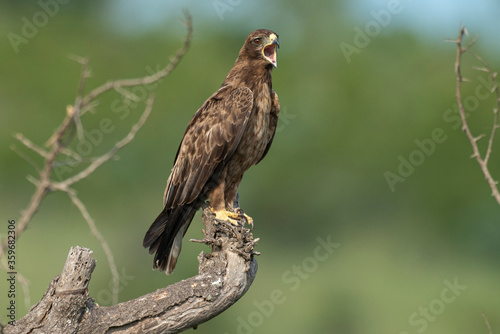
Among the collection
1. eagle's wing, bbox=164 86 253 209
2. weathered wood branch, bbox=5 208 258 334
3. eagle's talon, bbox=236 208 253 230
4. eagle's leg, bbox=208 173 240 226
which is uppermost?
eagle's wing, bbox=164 86 253 209

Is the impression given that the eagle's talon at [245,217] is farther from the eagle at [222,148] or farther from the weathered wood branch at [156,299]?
the weathered wood branch at [156,299]

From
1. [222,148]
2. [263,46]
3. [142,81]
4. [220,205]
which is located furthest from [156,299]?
[263,46]

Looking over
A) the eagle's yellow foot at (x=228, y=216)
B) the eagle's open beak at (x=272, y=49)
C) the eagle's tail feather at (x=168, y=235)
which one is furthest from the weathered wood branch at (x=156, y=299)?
the eagle's open beak at (x=272, y=49)

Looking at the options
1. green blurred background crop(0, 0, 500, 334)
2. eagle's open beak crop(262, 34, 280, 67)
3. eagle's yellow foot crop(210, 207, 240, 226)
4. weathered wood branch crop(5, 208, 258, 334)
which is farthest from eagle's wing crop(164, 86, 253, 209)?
green blurred background crop(0, 0, 500, 334)

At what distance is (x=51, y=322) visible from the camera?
11.1 feet

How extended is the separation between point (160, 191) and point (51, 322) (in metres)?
14.1

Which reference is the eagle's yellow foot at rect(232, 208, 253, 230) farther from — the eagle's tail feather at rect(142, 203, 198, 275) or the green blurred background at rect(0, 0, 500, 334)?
the green blurred background at rect(0, 0, 500, 334)

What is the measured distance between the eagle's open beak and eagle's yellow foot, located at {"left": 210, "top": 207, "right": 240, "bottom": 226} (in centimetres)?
112

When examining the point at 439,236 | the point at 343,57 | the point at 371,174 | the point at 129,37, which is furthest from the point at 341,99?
the point at 129,37

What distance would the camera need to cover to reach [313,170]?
67.7 feet

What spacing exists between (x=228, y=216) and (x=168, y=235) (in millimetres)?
428

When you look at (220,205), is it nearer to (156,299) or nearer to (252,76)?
(252,76)

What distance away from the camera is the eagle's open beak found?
16.1ft

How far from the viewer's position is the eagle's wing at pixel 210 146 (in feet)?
15.5
